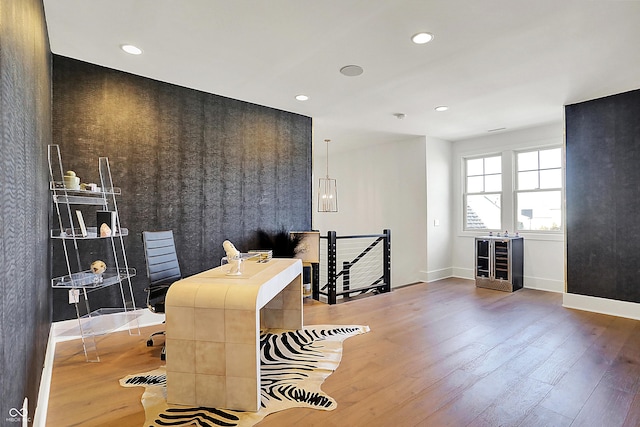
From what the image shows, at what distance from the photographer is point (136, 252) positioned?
358 centimetres

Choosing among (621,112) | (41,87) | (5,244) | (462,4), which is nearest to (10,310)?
(5,244)

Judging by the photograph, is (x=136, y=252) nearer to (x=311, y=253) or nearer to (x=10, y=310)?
(x=311, y=253)

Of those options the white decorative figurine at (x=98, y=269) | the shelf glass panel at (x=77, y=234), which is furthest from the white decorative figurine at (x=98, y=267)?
the shelf glass panel at (x=77, y=234)

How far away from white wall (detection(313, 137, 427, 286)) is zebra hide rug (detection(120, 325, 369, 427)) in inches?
134

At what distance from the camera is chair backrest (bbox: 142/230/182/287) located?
2.91 m

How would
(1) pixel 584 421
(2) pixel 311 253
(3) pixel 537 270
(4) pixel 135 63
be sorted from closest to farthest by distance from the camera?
(1) pixel 584 421 < (4) pixel 135 63 < (2) pixel 311 253 < (3) pixel 537 270

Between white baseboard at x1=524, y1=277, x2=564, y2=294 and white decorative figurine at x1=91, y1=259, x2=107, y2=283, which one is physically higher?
white decorative figurine at x1=91, y1=259, x2=107, y2=283

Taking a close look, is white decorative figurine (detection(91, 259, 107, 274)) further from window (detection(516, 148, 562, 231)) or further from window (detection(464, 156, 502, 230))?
window (detection(516, 148, 562, 231))

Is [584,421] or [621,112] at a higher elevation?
[621,112]

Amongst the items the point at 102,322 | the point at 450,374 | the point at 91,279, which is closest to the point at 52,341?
the point at 102,322

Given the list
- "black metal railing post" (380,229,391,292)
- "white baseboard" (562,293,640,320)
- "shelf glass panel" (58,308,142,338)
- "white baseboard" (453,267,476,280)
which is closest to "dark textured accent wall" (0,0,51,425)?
"shelf glass panel" (58,308,142,338)

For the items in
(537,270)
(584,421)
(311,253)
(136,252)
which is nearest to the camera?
(584,421)

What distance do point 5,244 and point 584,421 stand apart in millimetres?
3003

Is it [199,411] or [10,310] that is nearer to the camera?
[10,310]
